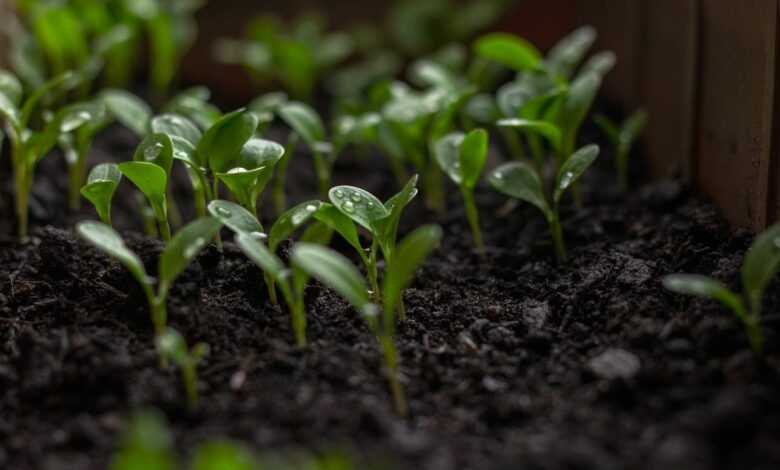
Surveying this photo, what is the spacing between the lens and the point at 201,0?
9.44ft

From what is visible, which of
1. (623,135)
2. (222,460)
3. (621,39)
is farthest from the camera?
(621,39)

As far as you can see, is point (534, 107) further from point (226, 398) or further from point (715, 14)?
point (226, 398)

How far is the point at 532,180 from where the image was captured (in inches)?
64.6

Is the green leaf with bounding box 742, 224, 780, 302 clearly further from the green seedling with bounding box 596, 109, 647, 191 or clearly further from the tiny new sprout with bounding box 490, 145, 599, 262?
the green seedling with bounding box 596, 109, 647, 191

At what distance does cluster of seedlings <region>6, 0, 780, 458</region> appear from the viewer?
4.12ft

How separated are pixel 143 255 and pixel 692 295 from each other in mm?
901

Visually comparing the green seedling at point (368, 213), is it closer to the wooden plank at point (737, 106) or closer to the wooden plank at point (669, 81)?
the wooden plank at point (737, 106)

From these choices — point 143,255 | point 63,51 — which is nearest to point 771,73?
point 143,255

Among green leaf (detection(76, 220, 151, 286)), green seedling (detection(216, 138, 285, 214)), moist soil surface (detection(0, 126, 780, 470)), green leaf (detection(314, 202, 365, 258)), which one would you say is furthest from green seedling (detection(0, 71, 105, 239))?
green leaf (detection(314, 202, 365, 258))

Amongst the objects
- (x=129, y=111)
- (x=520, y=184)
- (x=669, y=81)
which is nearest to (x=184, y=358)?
(x=520, y=184)

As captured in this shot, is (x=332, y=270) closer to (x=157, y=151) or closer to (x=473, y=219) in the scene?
(x=157, y=151)

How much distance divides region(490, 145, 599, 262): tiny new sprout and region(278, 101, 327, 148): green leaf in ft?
1.36

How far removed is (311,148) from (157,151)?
541 millimetres

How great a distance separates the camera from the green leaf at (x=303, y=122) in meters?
1.82
